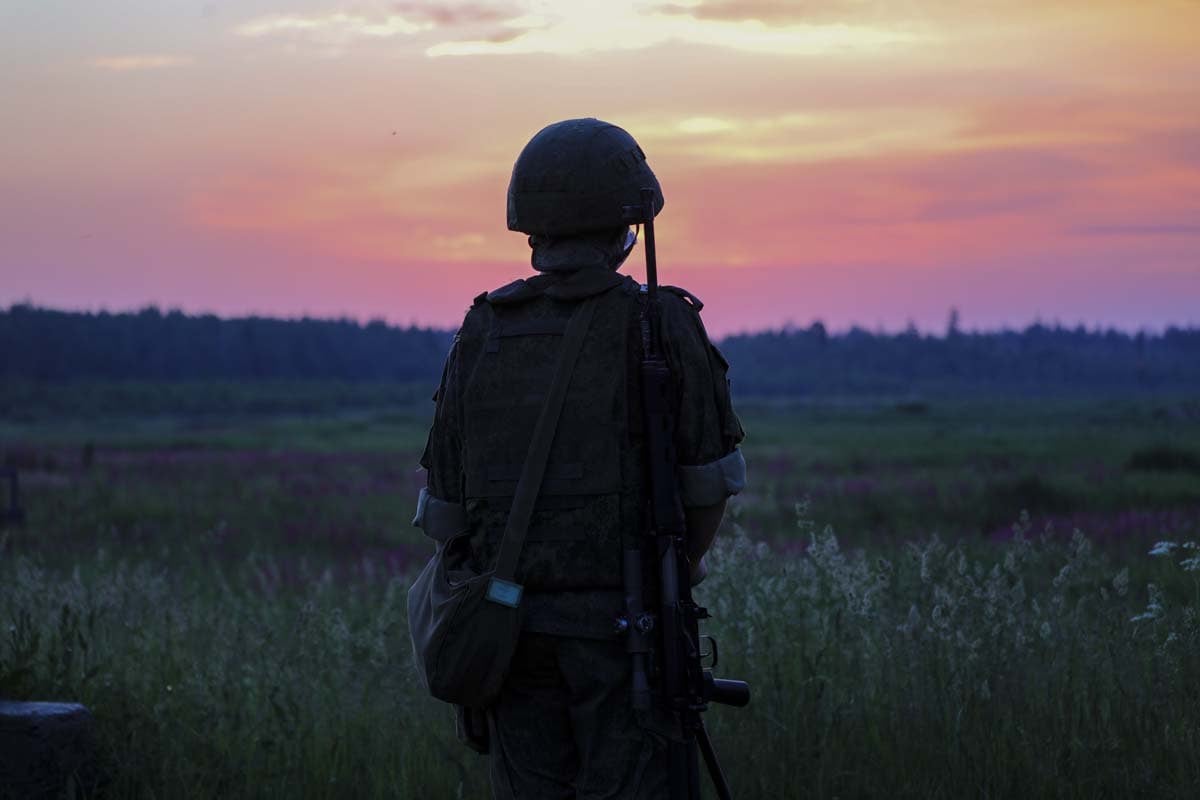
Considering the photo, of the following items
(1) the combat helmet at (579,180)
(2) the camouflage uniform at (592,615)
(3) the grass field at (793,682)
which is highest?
(1) the combat helmet at (579,180)

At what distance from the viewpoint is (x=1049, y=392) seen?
471 feet

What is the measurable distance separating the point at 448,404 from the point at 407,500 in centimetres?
2198

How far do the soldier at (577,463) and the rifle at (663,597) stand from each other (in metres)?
0.04

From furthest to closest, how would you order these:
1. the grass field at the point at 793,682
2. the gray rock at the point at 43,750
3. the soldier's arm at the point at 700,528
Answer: the grass field at the point at 793,682 → the gray rock at the point at 43,750 → the soldier's arm at the point at 700,528

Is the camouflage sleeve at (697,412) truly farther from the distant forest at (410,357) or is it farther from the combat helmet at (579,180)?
the distant forest at (410,357)

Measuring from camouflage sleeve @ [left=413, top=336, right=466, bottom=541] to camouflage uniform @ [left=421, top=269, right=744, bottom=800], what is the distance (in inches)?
2.8

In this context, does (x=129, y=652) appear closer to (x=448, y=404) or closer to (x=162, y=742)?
(x=162, y=742)

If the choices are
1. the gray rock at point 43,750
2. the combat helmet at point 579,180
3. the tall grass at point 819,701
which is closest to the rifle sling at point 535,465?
the combat helmet at point 579,180

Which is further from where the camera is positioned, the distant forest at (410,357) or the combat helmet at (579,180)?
the distant forest at (410,357)

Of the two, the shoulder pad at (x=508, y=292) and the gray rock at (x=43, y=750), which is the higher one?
the shoulder pad at (x=508, y=292)

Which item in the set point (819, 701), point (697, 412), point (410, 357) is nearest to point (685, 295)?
point (697, 412)

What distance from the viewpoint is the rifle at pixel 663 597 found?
3.40 metres

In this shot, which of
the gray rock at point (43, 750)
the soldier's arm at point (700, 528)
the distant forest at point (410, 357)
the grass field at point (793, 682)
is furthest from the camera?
the distant forest at point (410, 357)

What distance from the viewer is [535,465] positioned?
3.44 metres
